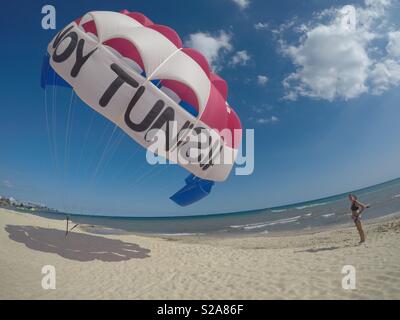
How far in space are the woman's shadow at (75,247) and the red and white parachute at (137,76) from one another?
14.9 feet

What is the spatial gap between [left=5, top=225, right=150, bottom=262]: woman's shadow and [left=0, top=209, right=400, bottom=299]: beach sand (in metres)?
0.03

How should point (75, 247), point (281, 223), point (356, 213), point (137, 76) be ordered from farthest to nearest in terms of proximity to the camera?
point (281, 223) < point (75, 247) < point (356, 213) < point (137, 76)

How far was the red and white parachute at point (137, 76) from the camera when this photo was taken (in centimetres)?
558

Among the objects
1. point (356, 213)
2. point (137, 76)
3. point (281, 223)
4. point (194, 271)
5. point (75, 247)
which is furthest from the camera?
point (281, 223)

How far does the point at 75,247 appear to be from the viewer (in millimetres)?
9203

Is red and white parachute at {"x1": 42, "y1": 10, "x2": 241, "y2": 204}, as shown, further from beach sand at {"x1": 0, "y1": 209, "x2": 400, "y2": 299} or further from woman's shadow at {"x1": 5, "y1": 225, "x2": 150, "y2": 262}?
woman's shadow at {"x1": 5, "y1": 225, "x2": 150, "y2": 262}

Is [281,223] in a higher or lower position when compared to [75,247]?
lower

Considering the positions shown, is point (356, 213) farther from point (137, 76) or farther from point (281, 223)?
point (281, 223)

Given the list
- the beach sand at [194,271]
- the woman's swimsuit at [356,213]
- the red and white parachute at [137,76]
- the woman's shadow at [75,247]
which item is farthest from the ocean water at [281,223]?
the red and white parachute at [137,76]

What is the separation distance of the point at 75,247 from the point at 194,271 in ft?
16.3

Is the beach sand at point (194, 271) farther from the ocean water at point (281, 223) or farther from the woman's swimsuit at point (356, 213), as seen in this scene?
the ocean water at point (281, 223)

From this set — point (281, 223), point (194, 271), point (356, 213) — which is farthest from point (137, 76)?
point (281, 223)

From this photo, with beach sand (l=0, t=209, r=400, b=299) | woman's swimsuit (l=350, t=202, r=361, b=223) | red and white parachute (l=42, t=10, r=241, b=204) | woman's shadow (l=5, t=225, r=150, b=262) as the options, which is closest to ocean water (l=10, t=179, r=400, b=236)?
woman's shadow (l=5, t=225, r=150, b=262)

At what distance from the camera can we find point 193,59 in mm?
6395
